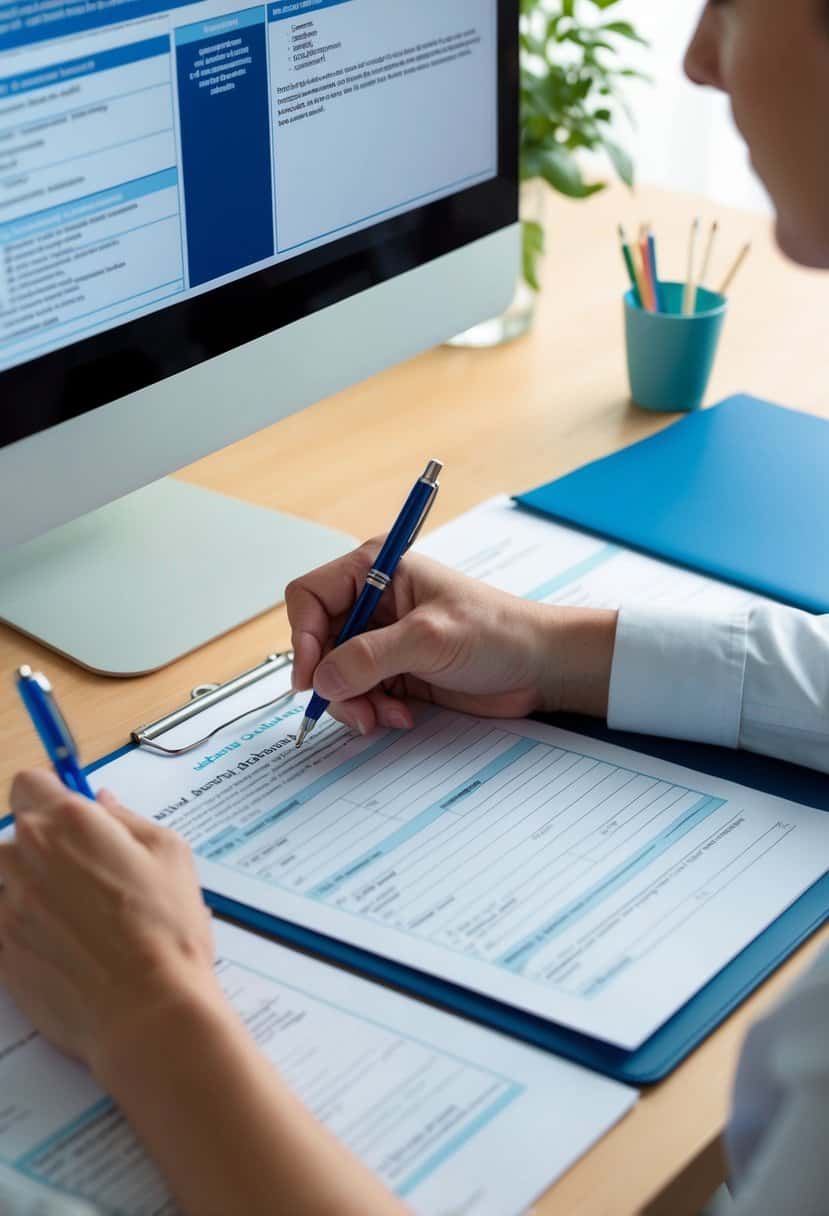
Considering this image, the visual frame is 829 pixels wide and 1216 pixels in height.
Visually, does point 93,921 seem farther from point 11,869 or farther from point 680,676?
point 680,676

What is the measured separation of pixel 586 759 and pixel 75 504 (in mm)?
332

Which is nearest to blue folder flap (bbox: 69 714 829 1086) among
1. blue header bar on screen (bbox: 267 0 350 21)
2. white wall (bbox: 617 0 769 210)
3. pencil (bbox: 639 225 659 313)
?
blue header bar on screen (bbox: 267 0 350 21)

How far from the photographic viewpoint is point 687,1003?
63cm

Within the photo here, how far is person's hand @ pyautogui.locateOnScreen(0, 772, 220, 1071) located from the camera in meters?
0.58

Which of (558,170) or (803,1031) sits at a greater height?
(558,170)

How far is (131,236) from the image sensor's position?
80 cm

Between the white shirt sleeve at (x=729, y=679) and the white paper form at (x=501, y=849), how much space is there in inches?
1.5

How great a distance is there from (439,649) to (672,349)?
1.57 feet

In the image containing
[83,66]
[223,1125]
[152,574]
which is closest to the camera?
[223,1125]

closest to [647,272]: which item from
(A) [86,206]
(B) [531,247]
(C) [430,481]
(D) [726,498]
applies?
(B) [531,247]

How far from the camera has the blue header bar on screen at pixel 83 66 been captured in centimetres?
72

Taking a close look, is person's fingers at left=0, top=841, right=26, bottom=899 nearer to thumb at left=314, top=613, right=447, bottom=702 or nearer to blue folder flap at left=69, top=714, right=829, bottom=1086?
blue folder flap at left=69, top=714, right=829, bottom=1086

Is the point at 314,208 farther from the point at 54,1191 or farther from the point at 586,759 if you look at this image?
the point at 54,1191

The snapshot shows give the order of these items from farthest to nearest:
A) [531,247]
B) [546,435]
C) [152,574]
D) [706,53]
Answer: [531,247] → [546,435] → [152,574] → [706,53]
